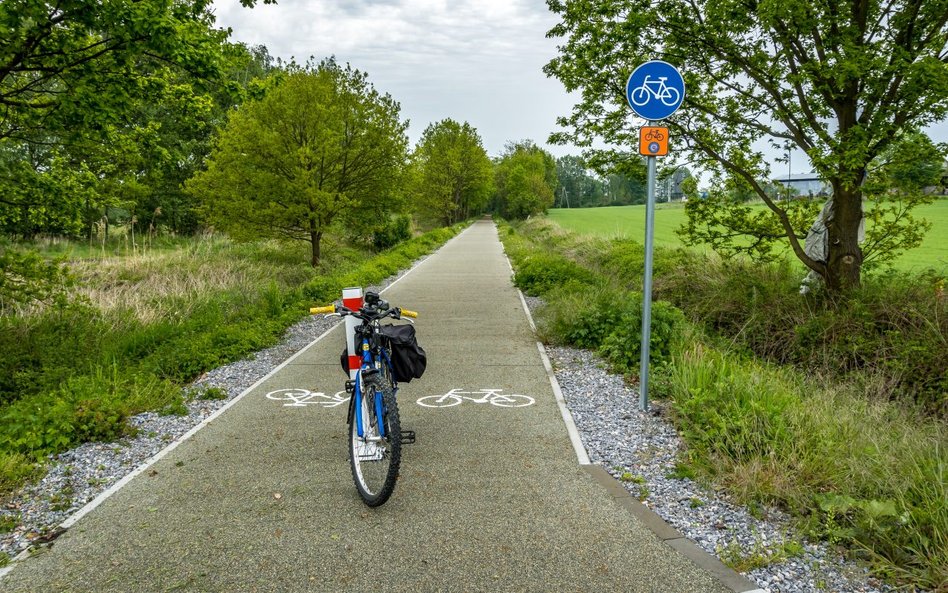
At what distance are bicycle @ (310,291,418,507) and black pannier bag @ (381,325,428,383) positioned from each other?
6 cm

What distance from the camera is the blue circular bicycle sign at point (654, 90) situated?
17.8 ft

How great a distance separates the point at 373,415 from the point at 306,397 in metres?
2.67

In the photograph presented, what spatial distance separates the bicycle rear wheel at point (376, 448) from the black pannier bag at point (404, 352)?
37 cm

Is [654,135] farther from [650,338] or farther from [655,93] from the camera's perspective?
[650,338]

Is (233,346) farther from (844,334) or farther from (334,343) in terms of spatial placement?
(844,334)

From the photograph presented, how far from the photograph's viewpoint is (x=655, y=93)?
5.46m

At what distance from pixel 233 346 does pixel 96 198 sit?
327 cm

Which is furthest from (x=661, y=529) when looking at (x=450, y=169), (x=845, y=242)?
(x=450, y=169)

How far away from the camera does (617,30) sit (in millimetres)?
9008

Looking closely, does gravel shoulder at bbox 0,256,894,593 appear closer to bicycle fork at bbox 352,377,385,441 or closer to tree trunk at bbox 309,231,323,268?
bicycle fork at bbox 352,377,385,441

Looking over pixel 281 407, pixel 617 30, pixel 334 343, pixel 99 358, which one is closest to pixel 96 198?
pixel 99 358

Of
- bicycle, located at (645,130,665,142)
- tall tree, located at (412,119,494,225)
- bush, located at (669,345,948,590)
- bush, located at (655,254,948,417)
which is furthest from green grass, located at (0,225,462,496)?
tall tree, located at (412,119,494,225)

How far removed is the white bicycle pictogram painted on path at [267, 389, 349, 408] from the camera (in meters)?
6.11

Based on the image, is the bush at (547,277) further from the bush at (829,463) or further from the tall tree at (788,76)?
the bush at (829,463)
